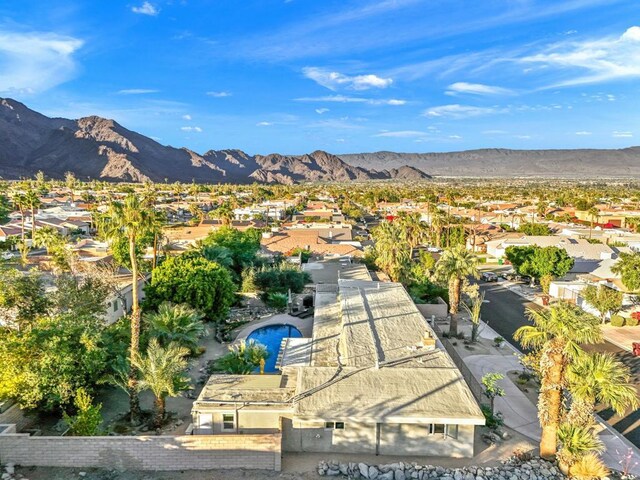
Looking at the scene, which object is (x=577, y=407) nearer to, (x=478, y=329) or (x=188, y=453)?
(x=188, y=453)

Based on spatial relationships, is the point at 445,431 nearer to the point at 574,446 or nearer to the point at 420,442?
the point at 420,442

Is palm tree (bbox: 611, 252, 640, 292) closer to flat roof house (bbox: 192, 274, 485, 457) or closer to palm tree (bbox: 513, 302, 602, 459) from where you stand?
flat roof house (bbox: 192, 274, 485, 457)

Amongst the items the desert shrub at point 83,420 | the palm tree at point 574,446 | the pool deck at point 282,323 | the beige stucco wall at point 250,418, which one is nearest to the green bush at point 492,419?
the palm tree at point 574,446

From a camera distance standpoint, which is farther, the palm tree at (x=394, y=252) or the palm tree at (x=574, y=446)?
the palm tree at (x=394, y=252)

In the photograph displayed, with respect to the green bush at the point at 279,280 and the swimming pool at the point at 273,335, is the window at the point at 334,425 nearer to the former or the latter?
the swimming pool at the point at 273,335

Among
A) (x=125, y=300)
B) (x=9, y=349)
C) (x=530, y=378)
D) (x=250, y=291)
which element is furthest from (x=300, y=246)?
(x=9, y=349)

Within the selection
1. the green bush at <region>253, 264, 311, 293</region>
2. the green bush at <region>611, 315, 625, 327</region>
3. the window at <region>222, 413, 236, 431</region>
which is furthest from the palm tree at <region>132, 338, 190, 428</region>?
the green bush at <region>611, 315, 625, 327</region>

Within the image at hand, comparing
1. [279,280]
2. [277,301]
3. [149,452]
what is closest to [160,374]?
[149,452]
